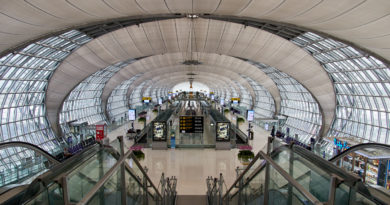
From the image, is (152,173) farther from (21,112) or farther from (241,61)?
(241,61)

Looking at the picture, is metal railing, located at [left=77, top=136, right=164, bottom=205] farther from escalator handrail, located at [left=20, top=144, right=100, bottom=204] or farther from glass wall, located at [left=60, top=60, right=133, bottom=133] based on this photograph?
glass wall, located at [left=60, top=60, right=133, bottom=133]

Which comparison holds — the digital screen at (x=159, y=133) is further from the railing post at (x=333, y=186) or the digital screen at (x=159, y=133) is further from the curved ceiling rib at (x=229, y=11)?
the railing post at (x=333, y=186)

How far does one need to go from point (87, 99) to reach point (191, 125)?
3269cm

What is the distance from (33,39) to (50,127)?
1964 cm

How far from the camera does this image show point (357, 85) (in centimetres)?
2608

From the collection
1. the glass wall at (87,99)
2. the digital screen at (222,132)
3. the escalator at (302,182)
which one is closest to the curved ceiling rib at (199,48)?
the glass wall at (87,99)

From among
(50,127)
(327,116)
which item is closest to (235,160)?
(327,116)

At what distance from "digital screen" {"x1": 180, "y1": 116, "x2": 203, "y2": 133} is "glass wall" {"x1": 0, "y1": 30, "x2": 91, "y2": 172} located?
10502 mm

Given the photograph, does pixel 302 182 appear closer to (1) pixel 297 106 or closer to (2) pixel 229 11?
(2) pixel 229 11

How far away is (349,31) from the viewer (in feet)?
42.9

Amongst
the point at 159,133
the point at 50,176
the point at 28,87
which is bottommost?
the point at 159,133

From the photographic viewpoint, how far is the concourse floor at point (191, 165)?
11.8m

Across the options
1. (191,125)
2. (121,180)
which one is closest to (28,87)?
(191,125)

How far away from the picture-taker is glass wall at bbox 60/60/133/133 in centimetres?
3874
